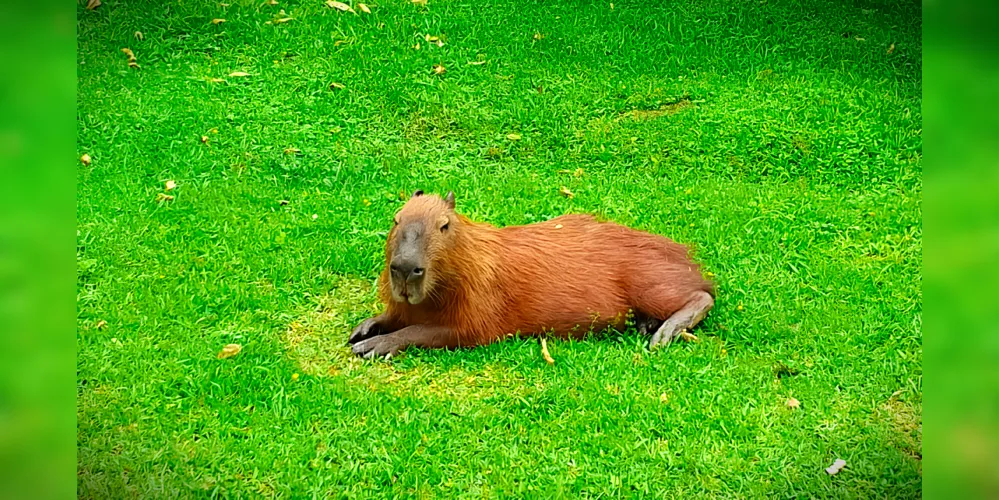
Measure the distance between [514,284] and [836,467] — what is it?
5.93 ft

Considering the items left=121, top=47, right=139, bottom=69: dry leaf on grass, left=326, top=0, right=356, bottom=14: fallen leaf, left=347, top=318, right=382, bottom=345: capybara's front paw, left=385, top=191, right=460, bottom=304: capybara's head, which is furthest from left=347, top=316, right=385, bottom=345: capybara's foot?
left=326, top=0, right=356, bottom=14: fallen leaf

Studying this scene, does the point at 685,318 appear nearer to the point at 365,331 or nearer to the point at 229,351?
the point at 365,331

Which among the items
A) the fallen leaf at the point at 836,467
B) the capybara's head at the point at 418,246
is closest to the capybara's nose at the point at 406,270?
the capybara's head at the point at 418,246

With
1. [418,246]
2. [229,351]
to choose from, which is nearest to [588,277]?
[418,246]

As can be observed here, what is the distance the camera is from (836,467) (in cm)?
365

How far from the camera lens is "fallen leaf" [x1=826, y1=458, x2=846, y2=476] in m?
3.63

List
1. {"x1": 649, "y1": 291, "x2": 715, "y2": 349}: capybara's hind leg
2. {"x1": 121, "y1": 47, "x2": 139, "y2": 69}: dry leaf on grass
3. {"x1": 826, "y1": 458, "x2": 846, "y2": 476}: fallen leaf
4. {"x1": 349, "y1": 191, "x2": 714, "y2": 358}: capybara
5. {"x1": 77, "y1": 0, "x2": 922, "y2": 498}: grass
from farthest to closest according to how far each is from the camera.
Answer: {"x1": 121, "y1": 47, "x2": 139, "y2": 69}: dry leaf on grass, {"x1": 649, "y1": 291, "x2": 715, "y2": 349}: capybara's hind leg, {"x1": 349, "y1": 191, "x2": 714, "y2": 358}: capybara, {"x1": 77, "y1": 0, "x2": 922, "y2": 498}: grass, {"x1": 826, "y1": 458, "x2": 846, "y2": 476}: fallen leaf

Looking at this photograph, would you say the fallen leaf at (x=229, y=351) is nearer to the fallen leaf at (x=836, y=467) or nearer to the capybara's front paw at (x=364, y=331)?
the capybara's front paw at (x=364, y=331)

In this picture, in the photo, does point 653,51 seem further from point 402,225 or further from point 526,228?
Result: point 402,225

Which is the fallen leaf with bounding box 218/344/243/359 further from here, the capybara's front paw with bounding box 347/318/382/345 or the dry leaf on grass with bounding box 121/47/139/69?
the dry leaf on grass with bounding box 121/47/139/69

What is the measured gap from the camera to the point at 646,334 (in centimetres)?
476

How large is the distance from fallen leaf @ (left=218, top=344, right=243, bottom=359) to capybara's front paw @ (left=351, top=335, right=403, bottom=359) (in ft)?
1.88
